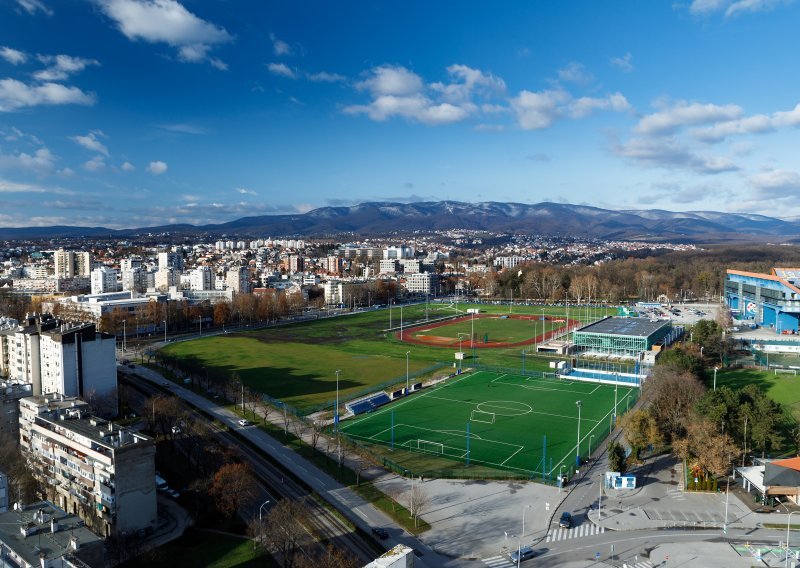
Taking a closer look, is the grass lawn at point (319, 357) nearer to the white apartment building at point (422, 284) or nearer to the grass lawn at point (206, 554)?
the grass lawn at point (206, 554)

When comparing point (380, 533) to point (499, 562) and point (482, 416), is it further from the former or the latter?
point (482, 416)

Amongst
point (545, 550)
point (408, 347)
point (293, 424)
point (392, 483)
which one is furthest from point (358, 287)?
point (545, 550)

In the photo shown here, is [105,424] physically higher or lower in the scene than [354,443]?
higher

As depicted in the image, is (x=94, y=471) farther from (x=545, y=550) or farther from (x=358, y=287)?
(x=358, y=287)

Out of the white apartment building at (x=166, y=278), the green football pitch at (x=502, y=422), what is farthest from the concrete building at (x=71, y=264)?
the green football pitch at (x=502, y=422)

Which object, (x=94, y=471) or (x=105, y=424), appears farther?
(x=105, y=424)

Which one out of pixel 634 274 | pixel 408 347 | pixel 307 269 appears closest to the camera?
pixel 408 347

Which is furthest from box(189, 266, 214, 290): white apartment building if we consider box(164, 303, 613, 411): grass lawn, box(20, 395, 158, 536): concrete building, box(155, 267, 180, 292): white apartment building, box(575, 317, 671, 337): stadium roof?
box(20, 395, 158, 536): concrete building
